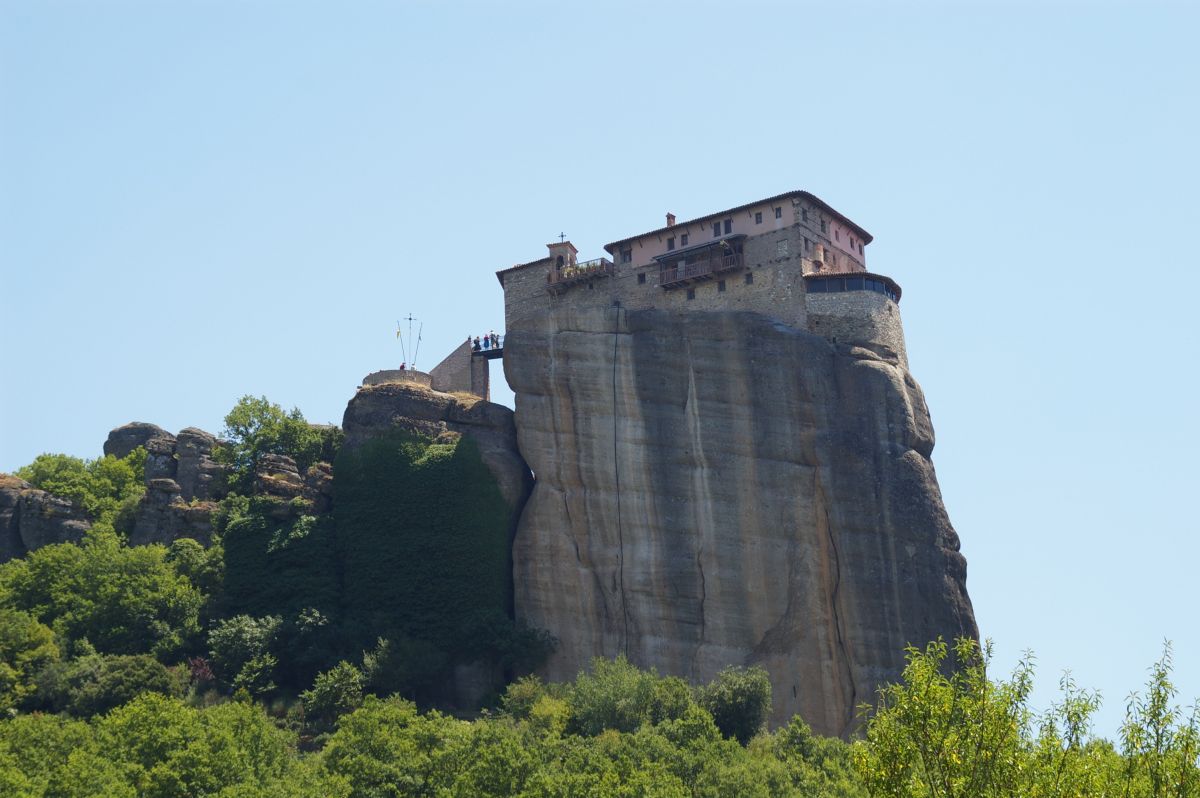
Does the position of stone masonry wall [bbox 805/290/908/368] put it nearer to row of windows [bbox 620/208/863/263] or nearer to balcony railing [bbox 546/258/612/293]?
row of windows [bbox 620/208/863/263]

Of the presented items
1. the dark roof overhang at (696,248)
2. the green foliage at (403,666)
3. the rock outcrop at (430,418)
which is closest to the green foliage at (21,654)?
the green foliage at (403,666)

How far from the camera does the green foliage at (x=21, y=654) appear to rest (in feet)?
204

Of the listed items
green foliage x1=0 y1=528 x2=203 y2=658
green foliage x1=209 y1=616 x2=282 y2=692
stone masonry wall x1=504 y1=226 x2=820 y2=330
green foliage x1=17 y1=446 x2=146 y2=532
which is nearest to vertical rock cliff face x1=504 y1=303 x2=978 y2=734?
stone masonry wall x1=504 y1=226 x2=820 y2=330

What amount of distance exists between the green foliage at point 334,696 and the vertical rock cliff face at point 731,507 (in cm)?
923

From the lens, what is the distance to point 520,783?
162ft

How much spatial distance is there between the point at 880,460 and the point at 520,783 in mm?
24444

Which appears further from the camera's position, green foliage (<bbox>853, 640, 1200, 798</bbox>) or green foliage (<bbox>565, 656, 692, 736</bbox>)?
green foliage (<bbox>565, 656, 692, 736</bbox>)

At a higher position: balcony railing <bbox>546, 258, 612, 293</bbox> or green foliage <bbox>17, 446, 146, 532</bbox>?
balcony railing <bbox>546, 258, 612, 293</bbox>

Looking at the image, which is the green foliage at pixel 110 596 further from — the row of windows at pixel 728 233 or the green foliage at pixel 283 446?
the row of windows at pixel 728 233

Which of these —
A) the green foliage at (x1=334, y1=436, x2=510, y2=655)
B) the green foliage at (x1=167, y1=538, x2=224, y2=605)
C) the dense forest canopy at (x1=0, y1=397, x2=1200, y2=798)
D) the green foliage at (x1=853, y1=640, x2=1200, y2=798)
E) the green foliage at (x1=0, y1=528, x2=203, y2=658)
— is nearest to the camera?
the green foliage at (x1=853, y1=640, x2=1200, y2=798)

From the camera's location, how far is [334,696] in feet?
203

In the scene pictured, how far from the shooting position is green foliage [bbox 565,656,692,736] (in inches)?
2281

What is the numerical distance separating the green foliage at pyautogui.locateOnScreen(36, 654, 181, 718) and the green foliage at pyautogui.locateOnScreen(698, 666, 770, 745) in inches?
852

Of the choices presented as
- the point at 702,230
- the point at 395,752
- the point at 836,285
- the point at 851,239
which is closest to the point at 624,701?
the point at 395,752
